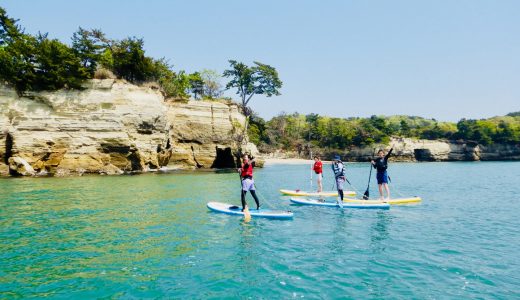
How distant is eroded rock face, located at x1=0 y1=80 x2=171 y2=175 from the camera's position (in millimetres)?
35938

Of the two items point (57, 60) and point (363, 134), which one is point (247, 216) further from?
point (363, 134)

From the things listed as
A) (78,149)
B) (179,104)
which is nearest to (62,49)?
(78,149)

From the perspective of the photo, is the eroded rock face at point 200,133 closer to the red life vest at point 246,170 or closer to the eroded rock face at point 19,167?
the eroded rock face at point 19,167

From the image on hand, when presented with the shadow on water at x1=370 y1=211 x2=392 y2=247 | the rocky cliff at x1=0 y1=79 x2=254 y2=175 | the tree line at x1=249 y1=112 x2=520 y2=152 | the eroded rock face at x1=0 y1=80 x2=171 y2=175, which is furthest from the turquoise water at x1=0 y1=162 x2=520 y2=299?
the tree line at x1=249 y1=112 x2=520 y2=152

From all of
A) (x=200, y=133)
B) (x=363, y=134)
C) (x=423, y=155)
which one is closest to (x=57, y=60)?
(x=200, y=133)

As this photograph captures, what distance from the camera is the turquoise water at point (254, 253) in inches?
278

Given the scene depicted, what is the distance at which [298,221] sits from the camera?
46.5 ft

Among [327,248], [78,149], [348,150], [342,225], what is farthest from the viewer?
[348,150]

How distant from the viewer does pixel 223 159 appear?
5294 cm

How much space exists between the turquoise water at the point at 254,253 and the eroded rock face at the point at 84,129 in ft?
69.3

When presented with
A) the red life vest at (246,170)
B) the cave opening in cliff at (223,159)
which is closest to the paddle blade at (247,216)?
the red life vest at (246,170)

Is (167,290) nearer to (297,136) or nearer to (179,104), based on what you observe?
(179,104)

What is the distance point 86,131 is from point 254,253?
3474 centimetres

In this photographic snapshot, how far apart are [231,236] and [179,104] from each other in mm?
40798
